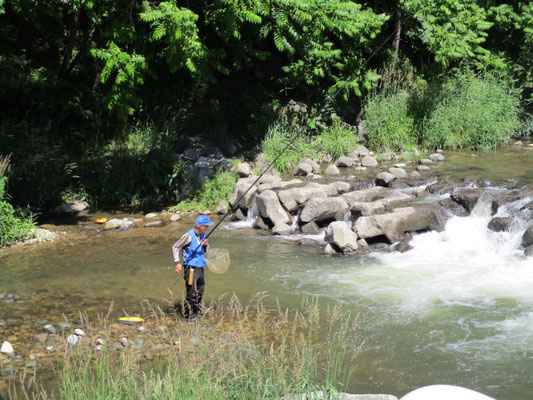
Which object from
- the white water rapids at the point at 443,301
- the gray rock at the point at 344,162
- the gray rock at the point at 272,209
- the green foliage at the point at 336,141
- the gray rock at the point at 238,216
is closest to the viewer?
the white water rapids at the point at 443,301

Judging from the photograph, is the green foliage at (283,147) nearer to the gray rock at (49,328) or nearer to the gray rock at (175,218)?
the gray rock at (175,218)

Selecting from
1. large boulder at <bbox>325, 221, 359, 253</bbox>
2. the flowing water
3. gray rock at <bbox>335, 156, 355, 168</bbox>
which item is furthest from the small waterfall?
gray rock at <bbox>335, 156, 355, 168</bbox>

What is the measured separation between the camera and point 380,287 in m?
8.62

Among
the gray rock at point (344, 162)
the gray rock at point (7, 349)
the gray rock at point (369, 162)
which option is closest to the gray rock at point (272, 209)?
the gray rock at point (344, 162)

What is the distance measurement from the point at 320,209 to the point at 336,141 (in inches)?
198

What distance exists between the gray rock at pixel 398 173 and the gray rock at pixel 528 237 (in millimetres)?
4115

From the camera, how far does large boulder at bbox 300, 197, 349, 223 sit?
1167 cm

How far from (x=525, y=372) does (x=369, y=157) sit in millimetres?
9964

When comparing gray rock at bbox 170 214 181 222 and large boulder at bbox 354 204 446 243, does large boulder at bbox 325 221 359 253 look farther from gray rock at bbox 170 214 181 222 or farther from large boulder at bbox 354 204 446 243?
gray rock at bbox 170 214 181 222

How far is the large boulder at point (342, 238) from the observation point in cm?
1027

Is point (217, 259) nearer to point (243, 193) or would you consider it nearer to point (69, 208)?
point (243, 193)

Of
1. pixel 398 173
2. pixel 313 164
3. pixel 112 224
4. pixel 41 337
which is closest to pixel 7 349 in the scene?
pixel 41 337

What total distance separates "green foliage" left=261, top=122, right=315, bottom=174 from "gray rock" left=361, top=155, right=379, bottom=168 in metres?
1.38

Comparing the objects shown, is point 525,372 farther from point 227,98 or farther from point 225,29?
point 227,98
